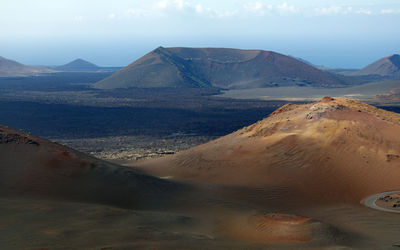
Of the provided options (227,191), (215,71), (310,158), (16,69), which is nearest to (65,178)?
(227,191)

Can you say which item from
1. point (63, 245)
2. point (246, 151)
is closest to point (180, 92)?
point (246, 151)

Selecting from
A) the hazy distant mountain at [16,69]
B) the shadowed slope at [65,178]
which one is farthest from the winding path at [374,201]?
the hazy distant mountain at [16,69]

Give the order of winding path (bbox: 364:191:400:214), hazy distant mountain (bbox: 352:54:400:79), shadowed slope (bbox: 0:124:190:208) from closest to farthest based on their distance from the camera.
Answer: shadowed slope (bbox: 0:124:190:208) < winding path (bbox: 364:191:400:214) < hazy distant mountain (bbox: 352:54:400:79)

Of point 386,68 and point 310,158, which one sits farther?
point 386,68

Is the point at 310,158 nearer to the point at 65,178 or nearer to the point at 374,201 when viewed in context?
the point at 374,201

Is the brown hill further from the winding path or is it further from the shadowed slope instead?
the shadowed slope

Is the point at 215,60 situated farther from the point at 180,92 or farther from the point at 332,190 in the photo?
the point at 332,190

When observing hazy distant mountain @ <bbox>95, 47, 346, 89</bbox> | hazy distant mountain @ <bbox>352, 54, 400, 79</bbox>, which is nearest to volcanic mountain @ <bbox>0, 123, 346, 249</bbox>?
hazy distant mountain @ <bbox>95, 47, 346, 89</bbox>
